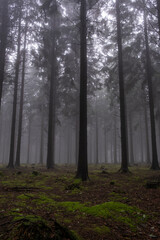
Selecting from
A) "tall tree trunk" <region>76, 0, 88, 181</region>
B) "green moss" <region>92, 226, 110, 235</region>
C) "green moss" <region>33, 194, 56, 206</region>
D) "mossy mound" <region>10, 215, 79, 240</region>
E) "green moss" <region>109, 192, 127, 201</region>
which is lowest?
"green moss" <region>109, 192, 127, 201</region>

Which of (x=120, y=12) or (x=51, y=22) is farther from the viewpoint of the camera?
(x=51, y=22)

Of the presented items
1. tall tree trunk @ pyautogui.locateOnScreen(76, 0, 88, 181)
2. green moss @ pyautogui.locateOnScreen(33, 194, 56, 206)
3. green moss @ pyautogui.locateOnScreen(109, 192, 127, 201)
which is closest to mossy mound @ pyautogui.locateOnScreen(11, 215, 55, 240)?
green moss @ pyautogui.locateOnScreen(33, 194, 56, 206)

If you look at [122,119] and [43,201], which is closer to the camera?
[43,201]

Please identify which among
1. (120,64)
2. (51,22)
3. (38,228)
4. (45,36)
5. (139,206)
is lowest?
(139,206)

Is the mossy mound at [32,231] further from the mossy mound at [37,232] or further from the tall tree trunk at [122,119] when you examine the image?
the tall tree trunk at [122,119]

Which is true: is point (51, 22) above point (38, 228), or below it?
above

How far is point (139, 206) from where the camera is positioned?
16.0ft

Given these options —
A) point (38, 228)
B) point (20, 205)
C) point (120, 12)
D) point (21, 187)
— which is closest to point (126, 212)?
point (38, 228)

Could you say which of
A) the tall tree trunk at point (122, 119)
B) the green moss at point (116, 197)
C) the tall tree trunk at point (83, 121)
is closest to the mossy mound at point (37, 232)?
the green moss at point (116, 197)

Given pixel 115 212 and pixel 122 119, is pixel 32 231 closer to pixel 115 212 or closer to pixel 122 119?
pixel 115 212

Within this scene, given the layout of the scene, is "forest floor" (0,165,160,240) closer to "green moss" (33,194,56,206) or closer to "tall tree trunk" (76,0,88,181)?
"green moss" (33,194,56,206)

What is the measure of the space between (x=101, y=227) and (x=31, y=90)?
2942cm

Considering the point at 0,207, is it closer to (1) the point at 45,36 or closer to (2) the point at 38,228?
(2) the point at 38,228

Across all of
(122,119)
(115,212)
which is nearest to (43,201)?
(115,212)
